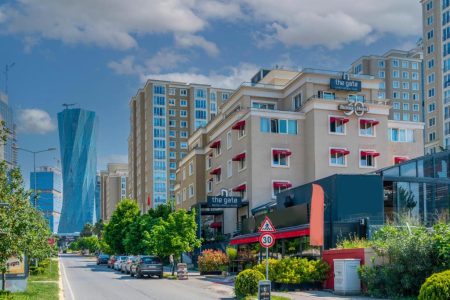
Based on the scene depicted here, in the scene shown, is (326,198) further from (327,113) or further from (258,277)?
(327,113)

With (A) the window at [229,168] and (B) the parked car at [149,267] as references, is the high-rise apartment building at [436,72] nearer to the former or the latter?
(A) the window at [229,168]

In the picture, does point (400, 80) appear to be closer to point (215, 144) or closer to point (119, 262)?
point (215, 144)

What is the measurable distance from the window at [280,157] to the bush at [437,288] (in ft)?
142

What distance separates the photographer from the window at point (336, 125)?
60688mm

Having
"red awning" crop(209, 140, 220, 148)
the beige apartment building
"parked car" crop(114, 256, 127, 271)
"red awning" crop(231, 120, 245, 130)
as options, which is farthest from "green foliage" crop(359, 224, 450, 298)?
"red awning" crop(209, 140, 220, 148)

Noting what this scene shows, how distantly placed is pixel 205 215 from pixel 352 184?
3987cm

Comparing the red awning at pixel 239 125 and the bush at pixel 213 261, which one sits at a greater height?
the red awning at pixel 239 125

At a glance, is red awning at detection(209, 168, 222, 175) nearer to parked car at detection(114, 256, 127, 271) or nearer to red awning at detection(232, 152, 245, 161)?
red awning at detection(232, 152, 245, 161)

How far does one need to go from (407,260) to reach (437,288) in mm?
6543

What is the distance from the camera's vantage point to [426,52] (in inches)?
4144

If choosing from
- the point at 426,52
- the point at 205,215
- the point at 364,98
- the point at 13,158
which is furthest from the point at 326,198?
the point at 426,52

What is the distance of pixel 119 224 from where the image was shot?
269 ft

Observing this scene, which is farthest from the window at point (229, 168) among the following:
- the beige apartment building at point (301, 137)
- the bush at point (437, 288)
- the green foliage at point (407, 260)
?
the bush at point (437, 288)

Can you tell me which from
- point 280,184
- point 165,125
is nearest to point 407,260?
point 280,184
